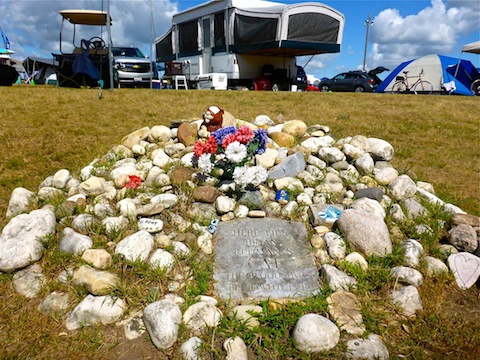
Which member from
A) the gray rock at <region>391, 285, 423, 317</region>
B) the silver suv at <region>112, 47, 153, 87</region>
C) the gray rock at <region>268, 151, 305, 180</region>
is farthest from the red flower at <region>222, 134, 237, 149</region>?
the silver suv at <region>112, 47, 153, 87</region>

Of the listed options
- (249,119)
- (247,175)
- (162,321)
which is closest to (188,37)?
(249,119)

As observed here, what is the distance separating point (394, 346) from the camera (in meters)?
2.24

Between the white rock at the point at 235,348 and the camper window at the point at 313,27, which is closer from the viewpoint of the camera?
the white rock at the point at 235,348

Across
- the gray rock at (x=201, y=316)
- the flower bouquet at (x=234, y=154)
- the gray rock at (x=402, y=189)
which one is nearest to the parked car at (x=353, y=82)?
the gray rock at (x=402, y=189)

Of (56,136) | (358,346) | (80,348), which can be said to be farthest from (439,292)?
(56,136)

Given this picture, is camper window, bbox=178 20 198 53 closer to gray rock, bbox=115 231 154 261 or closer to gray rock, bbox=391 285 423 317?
gray rock, bbox=115 231 154 261

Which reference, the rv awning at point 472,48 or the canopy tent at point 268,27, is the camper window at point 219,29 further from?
the rv awning at point 472,48

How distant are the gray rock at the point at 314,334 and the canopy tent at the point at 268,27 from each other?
1227 centimetres

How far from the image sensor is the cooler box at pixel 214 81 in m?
13.2

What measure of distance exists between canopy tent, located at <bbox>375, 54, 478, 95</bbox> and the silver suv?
11.5 m

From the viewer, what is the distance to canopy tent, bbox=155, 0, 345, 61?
42.8 ft

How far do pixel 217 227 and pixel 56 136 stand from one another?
137 inches

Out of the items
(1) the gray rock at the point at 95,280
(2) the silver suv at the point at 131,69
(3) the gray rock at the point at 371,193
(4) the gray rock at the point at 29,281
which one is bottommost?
(4) the gray rock at the point at 29,281

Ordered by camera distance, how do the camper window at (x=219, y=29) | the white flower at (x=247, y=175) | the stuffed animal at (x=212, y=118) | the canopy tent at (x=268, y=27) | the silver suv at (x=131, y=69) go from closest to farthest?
1. the white flower at (x=247, y=175)
2. the stuffed animal at (x=212, y=118)
3. the canopy tent at (x=268, y=27)
4. the silver suv at (x=131, y=69)
5. the camper window at (x=219, y=29)
